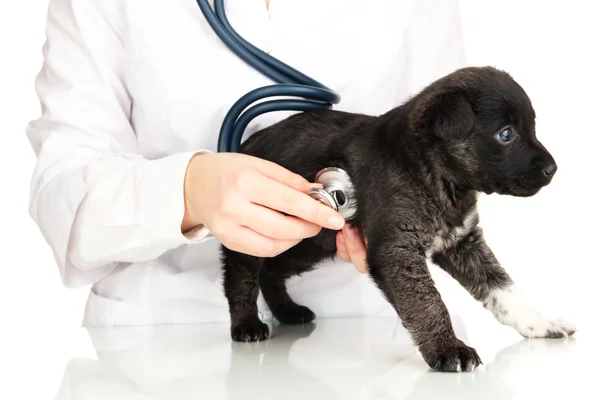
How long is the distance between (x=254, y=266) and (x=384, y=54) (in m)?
0.91

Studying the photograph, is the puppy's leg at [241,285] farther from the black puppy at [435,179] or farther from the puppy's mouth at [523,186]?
the puppy's mouth at [523,186]

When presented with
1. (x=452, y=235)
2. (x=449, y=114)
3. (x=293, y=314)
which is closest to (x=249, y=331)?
(x=293, y=314)

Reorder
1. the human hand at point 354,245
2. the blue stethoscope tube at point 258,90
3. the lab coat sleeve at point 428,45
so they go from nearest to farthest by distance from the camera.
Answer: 1. the human hand at point 354,245
2. the blue stethoscope tube at point 258,90
3. the lab coat sleeve at point 428,45

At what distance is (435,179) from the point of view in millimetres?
2289

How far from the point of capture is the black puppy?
2.15m

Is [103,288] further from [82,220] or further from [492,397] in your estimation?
[492,397]

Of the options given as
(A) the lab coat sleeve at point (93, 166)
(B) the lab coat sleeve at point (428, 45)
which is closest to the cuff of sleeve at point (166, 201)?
(A) the lab coat sleeve at point (93, 166)

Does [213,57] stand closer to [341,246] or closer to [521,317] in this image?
[341,246]

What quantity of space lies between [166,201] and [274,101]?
A: 461 millimetres

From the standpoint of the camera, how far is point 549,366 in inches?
78.4

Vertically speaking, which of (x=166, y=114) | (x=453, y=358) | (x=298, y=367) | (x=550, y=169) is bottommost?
(x=298, y=367)

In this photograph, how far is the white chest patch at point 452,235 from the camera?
92.0 inches

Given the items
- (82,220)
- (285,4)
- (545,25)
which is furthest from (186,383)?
(545,25)

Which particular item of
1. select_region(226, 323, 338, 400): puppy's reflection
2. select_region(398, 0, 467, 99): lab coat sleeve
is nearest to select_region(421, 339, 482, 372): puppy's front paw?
select_region(226, 323, 338, 400): puppy's reflection
